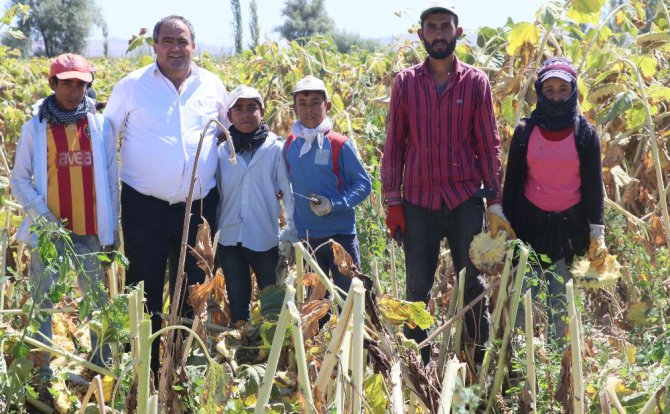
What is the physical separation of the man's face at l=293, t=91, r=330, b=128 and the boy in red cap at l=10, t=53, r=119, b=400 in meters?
0.72

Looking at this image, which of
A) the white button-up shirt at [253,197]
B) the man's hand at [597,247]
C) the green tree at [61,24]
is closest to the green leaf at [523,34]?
the man's hand at [597,247]

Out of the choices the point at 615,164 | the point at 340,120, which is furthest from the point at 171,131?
the point at 615,164

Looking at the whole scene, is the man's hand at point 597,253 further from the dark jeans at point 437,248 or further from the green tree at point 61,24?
the green tree at point 61,24

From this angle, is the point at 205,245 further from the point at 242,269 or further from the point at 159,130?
the point at 242,269

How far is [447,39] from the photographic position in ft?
10.3

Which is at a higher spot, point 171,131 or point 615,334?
point 171,131

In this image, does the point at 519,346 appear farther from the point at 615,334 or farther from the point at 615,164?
the point at 615,164

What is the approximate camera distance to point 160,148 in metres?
3.25

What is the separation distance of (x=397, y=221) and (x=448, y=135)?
0.35 m

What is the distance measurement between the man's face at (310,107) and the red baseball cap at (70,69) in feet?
2.49

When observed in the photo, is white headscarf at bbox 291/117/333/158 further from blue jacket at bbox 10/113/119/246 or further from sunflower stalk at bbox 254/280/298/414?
sunflower stalk at bbox 254/280/298/414

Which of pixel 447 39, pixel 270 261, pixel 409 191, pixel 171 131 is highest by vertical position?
pixel 447 39

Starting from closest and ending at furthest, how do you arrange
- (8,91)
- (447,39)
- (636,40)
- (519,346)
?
(519,346), (447,39), (636,40), (8,91)

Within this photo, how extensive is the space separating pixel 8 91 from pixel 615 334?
4.94 meters
